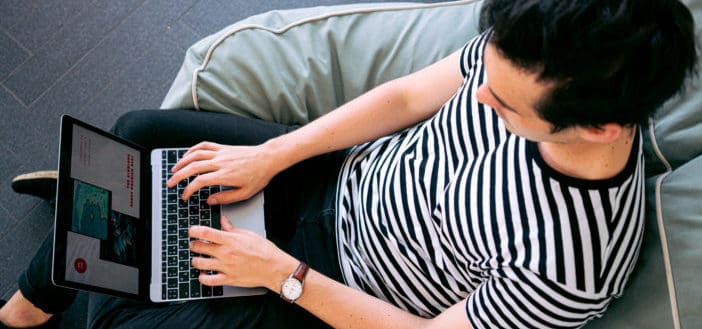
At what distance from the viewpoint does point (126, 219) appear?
1.12m

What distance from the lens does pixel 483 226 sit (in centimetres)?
87

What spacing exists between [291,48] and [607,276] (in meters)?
0.80

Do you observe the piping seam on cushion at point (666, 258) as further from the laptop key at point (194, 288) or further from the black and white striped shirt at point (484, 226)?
the laptop key at point (194, 288)

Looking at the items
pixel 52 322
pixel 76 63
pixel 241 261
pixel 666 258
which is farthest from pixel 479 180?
pixel 76 63

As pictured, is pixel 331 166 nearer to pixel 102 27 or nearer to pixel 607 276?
pixel 607 276

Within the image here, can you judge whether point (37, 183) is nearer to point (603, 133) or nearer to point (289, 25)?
point (289, 25)

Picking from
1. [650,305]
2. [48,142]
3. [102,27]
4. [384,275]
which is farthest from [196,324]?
[102,27]

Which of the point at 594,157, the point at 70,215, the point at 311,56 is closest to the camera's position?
the point at 594,157

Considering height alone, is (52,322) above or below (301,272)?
below

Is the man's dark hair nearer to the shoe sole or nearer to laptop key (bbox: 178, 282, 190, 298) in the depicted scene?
laptop key (bbox: 178, 282, 190, 298)

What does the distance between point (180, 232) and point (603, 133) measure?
30.3 inches

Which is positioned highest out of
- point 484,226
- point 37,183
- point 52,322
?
point 484,226

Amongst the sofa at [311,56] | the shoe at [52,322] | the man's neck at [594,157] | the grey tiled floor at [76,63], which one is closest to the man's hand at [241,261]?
the sofa at [311,56]

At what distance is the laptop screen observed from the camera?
100cm
